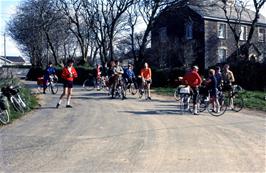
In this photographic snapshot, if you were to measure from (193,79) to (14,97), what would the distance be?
6210 millimetres

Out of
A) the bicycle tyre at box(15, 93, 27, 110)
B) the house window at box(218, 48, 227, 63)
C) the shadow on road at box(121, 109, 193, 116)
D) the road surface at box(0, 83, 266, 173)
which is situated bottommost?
the road surface at box(0, 83, 266, 173)

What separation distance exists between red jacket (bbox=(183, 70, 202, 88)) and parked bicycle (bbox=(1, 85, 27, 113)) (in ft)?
18.9

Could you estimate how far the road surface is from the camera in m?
8.15

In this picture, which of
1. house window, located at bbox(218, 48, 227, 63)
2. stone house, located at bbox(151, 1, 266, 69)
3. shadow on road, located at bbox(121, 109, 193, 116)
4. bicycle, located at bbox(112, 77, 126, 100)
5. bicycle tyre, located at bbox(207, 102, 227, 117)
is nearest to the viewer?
shadow on road, located at bbox(121, 109, 193, 116)

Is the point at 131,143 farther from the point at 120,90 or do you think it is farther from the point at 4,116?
the point at 120,90

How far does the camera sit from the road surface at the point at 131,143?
8.15 meters

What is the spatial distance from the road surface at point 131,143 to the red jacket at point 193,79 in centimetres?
156

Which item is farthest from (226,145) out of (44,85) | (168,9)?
(168,9)

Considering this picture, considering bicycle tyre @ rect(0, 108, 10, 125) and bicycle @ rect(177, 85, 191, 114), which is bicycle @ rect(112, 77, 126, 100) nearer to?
bicycle @ rect(177, 85, 191, 114)

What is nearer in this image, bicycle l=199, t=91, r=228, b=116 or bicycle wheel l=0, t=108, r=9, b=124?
bicycle wheel l=0, t=108, r=9, b=124

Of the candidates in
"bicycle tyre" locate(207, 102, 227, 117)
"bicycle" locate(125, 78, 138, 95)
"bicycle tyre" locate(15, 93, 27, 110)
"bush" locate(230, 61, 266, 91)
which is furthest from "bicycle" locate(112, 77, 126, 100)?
"bush" locate(230, 61, 266, 91)

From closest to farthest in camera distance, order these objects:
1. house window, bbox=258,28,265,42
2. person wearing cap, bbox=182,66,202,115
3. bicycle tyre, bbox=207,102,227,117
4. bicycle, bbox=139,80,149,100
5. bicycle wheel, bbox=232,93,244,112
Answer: bicycle tyre, bbox=207,102,227,117, person wearing cap, bbox=182,66,202,115, bicycle wheel, bbox=232,93,244,112, bicycle, bbox=139,80,149,100, house window, bbox=258,28,265,42

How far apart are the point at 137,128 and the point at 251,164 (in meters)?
4.50

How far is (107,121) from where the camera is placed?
543 inches
